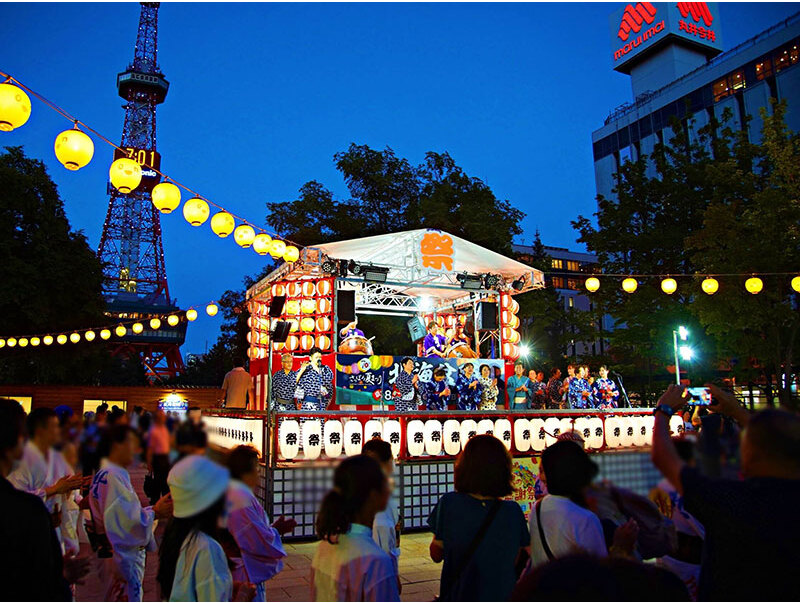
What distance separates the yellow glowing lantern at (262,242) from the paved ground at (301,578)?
6.04 m

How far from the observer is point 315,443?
29.6ft

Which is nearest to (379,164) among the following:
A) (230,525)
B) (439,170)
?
(439,170)

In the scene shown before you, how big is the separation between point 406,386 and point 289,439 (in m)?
4.00

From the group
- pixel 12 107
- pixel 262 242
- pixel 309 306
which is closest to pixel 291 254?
pixel 262 242

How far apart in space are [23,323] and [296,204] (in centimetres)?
1066

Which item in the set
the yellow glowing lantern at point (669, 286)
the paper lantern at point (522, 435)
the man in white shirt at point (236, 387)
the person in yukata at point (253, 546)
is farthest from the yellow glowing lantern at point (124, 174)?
the yellow glowing lantern at point (669, 286)

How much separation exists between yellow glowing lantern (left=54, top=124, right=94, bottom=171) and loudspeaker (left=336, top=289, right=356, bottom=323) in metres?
7.34

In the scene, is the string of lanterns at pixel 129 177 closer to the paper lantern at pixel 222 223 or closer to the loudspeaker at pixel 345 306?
the paper lantern at pixel 222 223

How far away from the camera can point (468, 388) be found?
12.7 metres

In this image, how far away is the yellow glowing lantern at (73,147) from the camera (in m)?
6.41

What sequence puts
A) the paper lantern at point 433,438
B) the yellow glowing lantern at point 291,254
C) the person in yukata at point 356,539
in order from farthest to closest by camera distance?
1. the yellow glowing lantern at point 291,254
2. the paper lantern at point 433,438
3. the person in yukata at point 356,539

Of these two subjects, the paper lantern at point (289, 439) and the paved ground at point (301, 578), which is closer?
the paved ground at point (301, 578)

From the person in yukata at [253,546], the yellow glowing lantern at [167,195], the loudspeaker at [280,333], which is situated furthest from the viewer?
the loudspeaker at [280,333]

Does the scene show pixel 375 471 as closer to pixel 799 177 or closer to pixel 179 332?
pixel 799 177
